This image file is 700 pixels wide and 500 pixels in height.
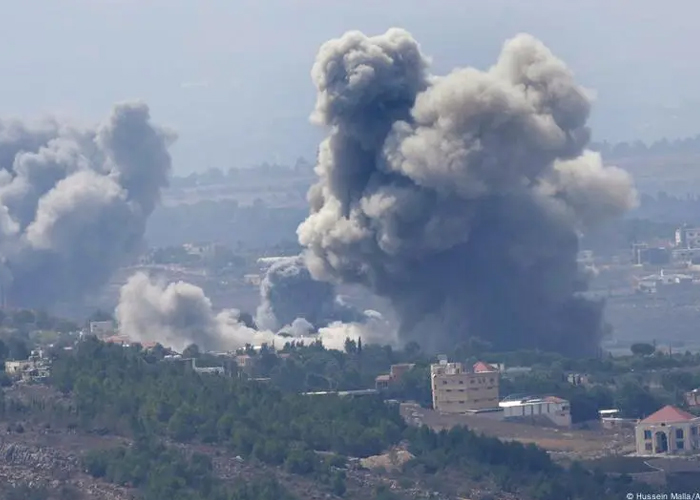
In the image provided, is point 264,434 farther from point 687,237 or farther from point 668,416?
point 687,237

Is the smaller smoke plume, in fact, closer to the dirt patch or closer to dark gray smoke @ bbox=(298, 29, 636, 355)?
dark gray smoke @ bbox=(298, 29, 636, 355)

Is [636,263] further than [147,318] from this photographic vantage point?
Yes

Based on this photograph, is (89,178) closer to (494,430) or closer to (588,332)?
(588,332)

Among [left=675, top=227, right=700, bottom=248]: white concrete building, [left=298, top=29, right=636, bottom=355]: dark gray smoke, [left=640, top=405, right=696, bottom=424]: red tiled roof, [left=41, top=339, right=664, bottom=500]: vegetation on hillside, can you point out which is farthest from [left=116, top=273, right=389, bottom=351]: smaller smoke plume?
[left=675, top=227, right=700, bottom=248]: white concrete building

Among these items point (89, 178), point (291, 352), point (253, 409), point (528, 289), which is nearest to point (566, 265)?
point (528, 289)

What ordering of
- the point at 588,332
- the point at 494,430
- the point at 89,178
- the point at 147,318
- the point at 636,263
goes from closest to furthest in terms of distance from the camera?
the point at 494,430 → the point at 588,332 → the point at 147,318 → the point at 89,178 → the point at 636,263
